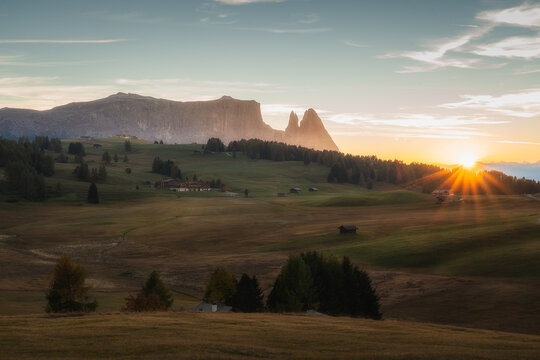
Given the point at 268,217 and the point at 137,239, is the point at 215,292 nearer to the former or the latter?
the point at 137,239

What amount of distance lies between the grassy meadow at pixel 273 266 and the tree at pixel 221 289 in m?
4.98

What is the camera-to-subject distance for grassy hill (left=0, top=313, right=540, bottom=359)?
23.0 meters

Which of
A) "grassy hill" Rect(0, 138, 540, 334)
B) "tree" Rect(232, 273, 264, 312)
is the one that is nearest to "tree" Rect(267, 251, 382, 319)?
"tree" Rect(232, 273, 264, 312)

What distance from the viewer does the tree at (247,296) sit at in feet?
166

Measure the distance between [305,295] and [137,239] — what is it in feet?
224

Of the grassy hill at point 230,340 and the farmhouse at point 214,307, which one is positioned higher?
the grassy hill at point 230,340

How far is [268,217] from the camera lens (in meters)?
135

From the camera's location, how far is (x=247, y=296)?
5084 centimetres

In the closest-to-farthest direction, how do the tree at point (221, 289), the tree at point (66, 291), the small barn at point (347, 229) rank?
the tree at point (66, 291)
the tree at point (221, 289)
the small barn at point (347, 229)

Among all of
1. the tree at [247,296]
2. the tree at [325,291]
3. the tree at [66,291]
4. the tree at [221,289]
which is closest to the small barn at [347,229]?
the tree at [325,291]

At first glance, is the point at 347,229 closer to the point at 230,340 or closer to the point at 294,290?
the point at 294,290

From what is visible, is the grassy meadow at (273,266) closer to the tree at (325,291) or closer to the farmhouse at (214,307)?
the tree at (325,291)

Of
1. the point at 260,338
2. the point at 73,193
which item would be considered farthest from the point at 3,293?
the point at 73,193

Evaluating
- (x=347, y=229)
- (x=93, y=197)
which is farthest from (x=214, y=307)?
(x=93, y=197)
